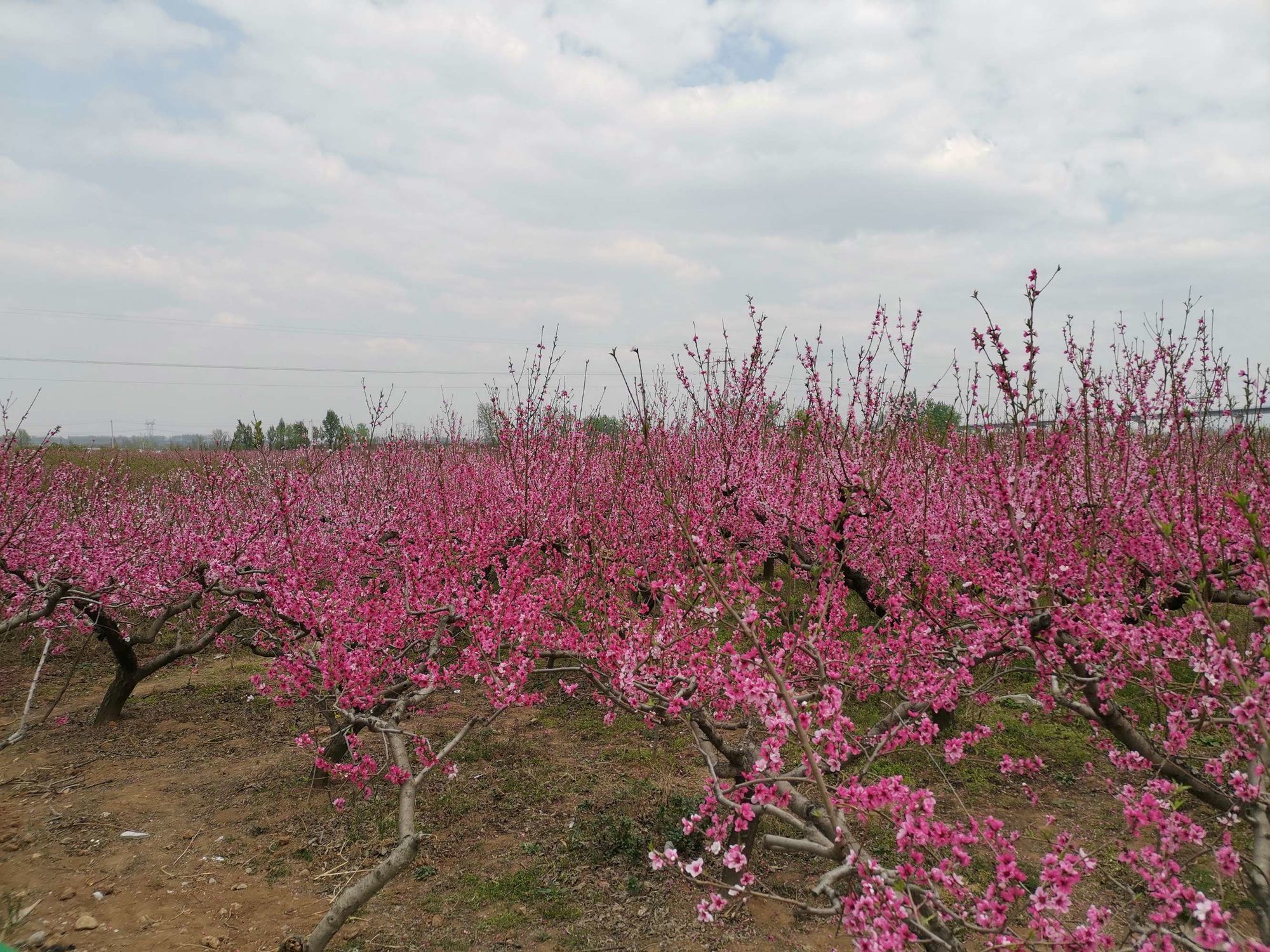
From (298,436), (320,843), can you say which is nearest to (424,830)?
(320,843)

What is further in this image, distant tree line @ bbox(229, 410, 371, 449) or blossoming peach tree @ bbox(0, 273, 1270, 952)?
distant tree line @ bbox(229, 410, 371, 449)

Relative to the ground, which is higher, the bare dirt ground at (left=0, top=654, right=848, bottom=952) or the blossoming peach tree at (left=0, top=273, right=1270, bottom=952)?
the blossoming peach tree at (left=0, top=273, right=1270, bottom=952)

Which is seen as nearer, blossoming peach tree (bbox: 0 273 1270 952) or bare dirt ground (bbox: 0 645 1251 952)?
blossoming peach tree (bbox: 0 273 1270 952)

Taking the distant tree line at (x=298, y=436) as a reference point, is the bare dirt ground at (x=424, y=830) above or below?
below

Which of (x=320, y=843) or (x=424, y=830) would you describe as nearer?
(x=320, y=843)

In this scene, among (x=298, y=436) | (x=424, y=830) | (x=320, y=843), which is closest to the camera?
(x=320, y=843)

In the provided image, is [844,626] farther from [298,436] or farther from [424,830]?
[298,436]

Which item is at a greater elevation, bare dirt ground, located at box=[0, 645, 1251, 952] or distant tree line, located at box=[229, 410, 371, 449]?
distant tree line, located at box=[229, 410, 371, 449]

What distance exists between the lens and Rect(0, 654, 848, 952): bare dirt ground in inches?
165

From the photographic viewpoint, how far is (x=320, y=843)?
5191 mm

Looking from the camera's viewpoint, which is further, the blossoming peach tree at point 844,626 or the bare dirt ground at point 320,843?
the bare dirt ground at point 320,843

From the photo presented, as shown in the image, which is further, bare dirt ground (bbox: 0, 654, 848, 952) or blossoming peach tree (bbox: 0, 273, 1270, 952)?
bare dirt ground (bbox: 0, 654, 848, 952)

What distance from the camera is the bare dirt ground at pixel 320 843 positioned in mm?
4188

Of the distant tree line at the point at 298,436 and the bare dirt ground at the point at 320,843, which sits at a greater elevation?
the distant tree line at the point at 298,436
